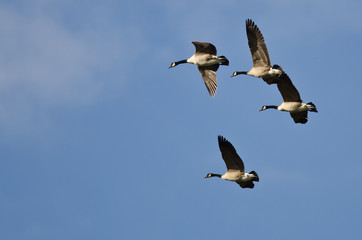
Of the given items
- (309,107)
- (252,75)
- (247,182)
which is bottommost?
(247,182)

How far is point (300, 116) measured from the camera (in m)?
31.5

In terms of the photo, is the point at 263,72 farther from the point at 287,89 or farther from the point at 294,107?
the point at 294,107

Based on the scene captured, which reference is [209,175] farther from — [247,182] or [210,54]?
[210,54]

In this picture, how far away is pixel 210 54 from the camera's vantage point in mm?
31891

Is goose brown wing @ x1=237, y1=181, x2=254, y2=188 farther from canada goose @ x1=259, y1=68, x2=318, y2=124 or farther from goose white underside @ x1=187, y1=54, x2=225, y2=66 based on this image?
goose white underside @ x1=187, y1=54, x2=225, y2=66

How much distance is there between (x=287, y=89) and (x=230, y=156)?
3.33 meters

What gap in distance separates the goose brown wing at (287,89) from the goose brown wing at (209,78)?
3024 millimetres

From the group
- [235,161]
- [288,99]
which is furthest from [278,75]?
[235,161]

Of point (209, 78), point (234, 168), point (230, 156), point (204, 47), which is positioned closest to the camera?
point (230, 156)

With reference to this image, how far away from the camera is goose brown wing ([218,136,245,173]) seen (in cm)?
2956

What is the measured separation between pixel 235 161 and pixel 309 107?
136 inches

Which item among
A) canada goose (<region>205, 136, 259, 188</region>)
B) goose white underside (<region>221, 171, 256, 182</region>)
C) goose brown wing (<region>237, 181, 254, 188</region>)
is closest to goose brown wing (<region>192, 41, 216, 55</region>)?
canada goose (<region>205, 136, 259, 188</region>)

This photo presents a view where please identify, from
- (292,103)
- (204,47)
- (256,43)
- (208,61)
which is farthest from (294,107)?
(204,47)

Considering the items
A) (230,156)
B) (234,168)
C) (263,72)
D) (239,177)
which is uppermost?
(263,72)
